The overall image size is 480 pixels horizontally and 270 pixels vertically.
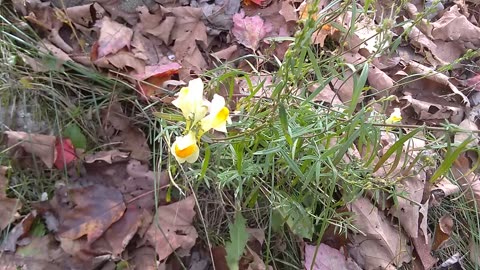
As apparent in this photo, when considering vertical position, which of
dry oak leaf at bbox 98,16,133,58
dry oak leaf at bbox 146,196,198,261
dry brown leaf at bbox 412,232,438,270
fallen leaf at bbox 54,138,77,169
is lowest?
dry brown leaf at bbox 412,232,438,270

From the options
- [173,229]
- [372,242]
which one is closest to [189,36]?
[173,229]

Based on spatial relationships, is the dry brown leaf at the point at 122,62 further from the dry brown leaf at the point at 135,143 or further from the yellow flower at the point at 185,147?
the yellow flower at the point at 185,147

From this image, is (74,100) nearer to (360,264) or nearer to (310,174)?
(310,174)

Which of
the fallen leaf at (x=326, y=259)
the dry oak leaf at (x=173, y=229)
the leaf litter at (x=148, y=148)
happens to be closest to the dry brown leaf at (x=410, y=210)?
the leaf litter at (x=148, y=148)

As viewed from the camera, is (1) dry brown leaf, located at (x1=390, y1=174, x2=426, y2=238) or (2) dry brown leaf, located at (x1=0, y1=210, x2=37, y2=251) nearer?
(2) dry brown leaf, located at (x1=0, y1=210, x2=37, y2=251)

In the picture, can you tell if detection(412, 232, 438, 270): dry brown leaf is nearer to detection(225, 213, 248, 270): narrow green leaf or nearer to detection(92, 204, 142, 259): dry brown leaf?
detection(225, 213, 248, 270): narrow green leaf

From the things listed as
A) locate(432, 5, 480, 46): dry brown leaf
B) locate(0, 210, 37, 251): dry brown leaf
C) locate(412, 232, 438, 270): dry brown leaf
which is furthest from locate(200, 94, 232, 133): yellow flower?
locate(432, 5, 480, 46): dry brown leaf
